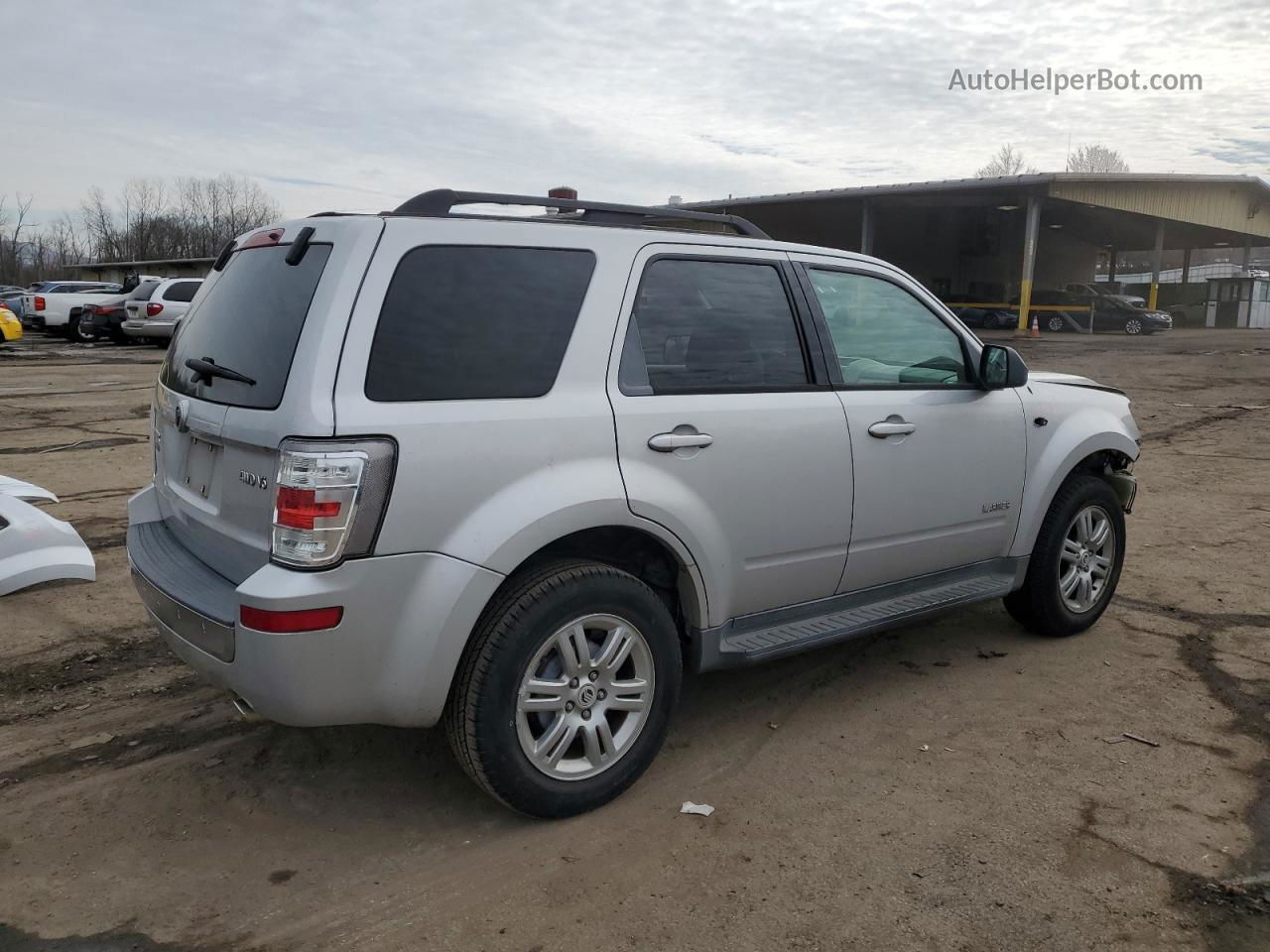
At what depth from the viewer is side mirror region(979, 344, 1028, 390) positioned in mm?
4336

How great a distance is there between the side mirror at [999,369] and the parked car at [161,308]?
23.3m

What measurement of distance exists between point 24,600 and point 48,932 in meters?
3.03

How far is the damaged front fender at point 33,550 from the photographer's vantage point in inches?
209

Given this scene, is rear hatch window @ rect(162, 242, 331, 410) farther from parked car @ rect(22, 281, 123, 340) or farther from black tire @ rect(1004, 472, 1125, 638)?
parked car @ rect(22, 281, 123, 340)

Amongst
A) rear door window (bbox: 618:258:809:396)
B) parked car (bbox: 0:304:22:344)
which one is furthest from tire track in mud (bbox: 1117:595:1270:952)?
parked car (bbox: 0:304:22:344)

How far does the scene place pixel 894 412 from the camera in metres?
4.02

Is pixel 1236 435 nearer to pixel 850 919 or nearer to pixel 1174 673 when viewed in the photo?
pixel 1174 673

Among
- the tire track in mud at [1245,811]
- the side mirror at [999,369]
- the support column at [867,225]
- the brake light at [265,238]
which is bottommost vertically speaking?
the tire track in mud at [1245,811]

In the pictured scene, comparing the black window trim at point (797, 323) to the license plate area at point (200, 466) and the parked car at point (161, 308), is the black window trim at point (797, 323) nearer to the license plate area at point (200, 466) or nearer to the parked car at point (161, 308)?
the license plate area at point (200, 466)

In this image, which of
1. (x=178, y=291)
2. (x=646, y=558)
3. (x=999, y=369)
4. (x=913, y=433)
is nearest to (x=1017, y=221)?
(x=178, y=291)

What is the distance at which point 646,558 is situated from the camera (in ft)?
11.5

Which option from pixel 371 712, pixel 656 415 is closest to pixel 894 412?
pixel 656 415

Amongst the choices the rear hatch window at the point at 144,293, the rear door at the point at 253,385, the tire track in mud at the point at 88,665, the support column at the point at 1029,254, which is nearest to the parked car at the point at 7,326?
the rear hatch window at the point at 144,293

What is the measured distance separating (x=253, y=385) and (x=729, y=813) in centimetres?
198
